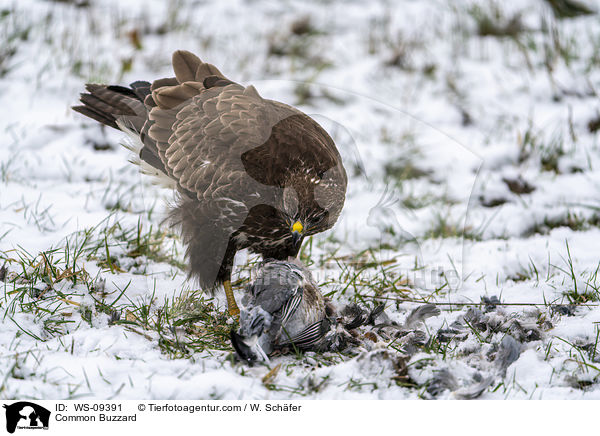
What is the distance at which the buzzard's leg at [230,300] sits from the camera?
10.0 ft

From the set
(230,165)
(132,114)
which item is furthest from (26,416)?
(132,114)

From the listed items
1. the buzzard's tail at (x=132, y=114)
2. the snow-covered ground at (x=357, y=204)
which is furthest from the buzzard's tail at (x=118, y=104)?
the snow-covered ground at (x=357, y=204)

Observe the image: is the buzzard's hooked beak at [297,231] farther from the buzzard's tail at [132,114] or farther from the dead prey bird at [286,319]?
the buzzard's tail at [132,114]

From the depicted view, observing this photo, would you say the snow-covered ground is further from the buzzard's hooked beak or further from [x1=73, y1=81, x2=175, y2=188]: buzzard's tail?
the buzzard's hooked beak

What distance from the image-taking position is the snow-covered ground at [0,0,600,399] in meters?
2.43

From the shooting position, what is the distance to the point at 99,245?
3270 millimetres

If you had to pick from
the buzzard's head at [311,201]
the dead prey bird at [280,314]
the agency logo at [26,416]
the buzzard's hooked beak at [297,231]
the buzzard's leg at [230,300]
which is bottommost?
the buzzard's leg at [230,300]

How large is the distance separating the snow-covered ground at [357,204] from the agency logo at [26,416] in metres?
0.06

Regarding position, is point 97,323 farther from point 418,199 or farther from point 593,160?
point 593,160

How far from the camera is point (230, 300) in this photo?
3.17 metres

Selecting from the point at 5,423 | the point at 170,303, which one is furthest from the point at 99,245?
the point at 5,423

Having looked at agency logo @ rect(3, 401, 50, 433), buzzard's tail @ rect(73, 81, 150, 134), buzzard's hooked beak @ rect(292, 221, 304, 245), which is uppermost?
buzzard's tail @ rect(73, 81, 150, 134)

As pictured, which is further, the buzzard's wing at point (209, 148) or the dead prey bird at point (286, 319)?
the buzzard's wing at point (209, 148)

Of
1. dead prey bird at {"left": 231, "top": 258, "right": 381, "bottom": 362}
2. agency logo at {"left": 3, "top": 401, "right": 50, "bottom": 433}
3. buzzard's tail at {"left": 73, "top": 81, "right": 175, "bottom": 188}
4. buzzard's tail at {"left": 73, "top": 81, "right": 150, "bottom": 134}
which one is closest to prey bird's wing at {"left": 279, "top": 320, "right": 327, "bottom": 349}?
dead prey bird at {"left": 231, "top": 258, "right": 381, "bottom": 362}
